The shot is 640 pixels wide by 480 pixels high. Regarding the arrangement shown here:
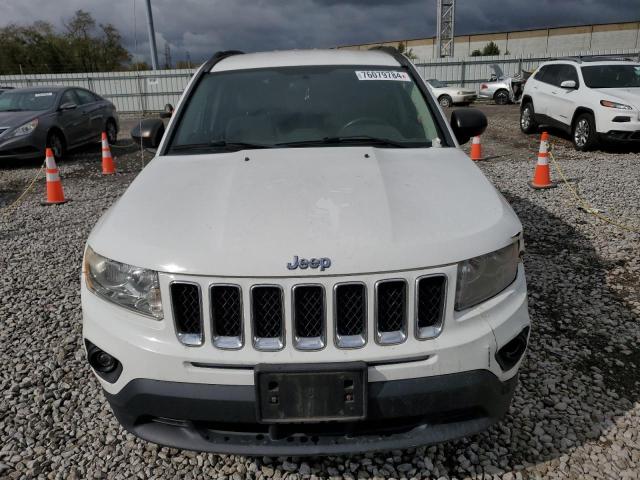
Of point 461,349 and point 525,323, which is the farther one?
point 525,323

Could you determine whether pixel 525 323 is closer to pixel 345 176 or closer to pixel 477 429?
pixel 477 429

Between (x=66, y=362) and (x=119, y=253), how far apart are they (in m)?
1.64

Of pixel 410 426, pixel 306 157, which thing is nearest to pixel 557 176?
pixel 306 157

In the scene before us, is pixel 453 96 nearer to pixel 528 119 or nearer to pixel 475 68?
pixel 475 68

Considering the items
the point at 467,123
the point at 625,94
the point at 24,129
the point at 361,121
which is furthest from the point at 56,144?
the point at 625,94

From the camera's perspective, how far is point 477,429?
1989 millimetres

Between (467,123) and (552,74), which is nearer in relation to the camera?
(467,123)

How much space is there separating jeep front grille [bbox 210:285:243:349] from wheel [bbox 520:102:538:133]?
39.8 feet

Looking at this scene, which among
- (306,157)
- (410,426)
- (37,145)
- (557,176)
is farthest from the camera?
(37,145)

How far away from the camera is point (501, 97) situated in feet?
81.1

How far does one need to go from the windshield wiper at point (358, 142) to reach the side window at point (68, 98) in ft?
31.4

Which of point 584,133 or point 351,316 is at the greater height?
point 351,316

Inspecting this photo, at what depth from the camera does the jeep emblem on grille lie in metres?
1.81

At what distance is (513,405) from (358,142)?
1663 mm
